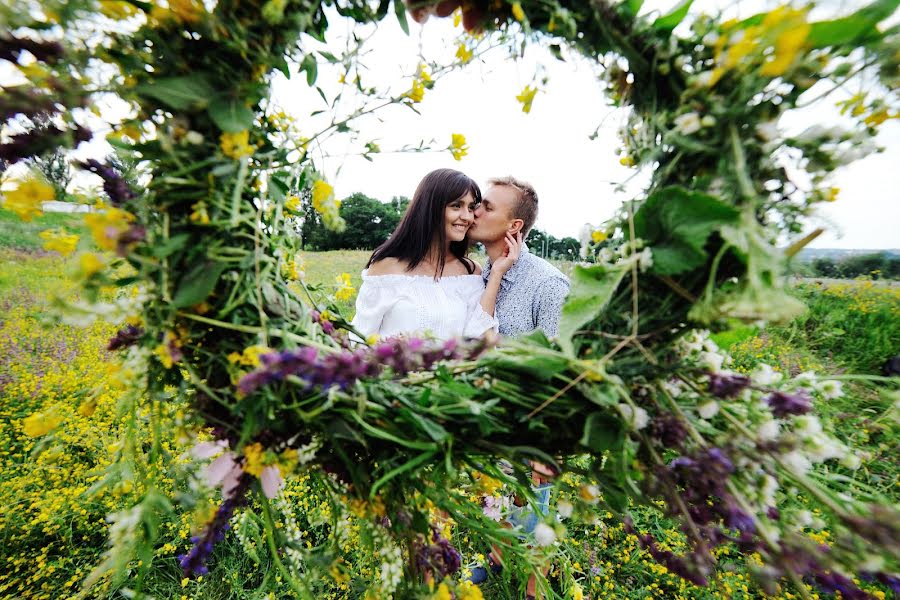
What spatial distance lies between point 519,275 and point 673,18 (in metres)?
1.53

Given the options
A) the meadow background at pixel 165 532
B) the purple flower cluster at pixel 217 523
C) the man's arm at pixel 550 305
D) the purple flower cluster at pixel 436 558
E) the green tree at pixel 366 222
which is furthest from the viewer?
the green tree at pixel 366 222

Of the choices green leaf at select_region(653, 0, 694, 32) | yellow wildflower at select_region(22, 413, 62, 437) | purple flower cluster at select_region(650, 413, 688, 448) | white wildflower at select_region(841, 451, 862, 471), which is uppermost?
green leaf at select_region(653, 0, 694, 32)

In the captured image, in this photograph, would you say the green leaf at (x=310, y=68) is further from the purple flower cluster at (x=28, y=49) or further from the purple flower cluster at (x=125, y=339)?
the purple flower cluster at (x=125, y=339)

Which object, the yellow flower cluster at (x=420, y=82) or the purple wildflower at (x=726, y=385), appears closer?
the purple wildflower at (x=726, y=385)

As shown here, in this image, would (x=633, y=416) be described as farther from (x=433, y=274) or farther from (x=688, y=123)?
(x=433, y=274)

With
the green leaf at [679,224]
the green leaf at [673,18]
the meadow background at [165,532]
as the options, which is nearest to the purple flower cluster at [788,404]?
the green leaf at [679,224]

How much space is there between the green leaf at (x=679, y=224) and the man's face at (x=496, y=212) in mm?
1592

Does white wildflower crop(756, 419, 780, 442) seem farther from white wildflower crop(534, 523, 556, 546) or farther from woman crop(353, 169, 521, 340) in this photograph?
woman crop(353, 169, 521, 340)

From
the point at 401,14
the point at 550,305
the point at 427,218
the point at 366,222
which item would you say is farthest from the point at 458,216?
the point at 366,222

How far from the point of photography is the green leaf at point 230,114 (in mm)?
614

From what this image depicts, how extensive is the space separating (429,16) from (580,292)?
1.82ft

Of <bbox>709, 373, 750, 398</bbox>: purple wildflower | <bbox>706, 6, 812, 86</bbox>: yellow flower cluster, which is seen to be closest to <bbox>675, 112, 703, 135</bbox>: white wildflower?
<bbox>706, 6, 812, 86</bbox>: yellow flower cluster

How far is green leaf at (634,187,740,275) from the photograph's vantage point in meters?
0.54

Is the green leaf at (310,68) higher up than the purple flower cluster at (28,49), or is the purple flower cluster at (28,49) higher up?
the green leaf at (310,68)
